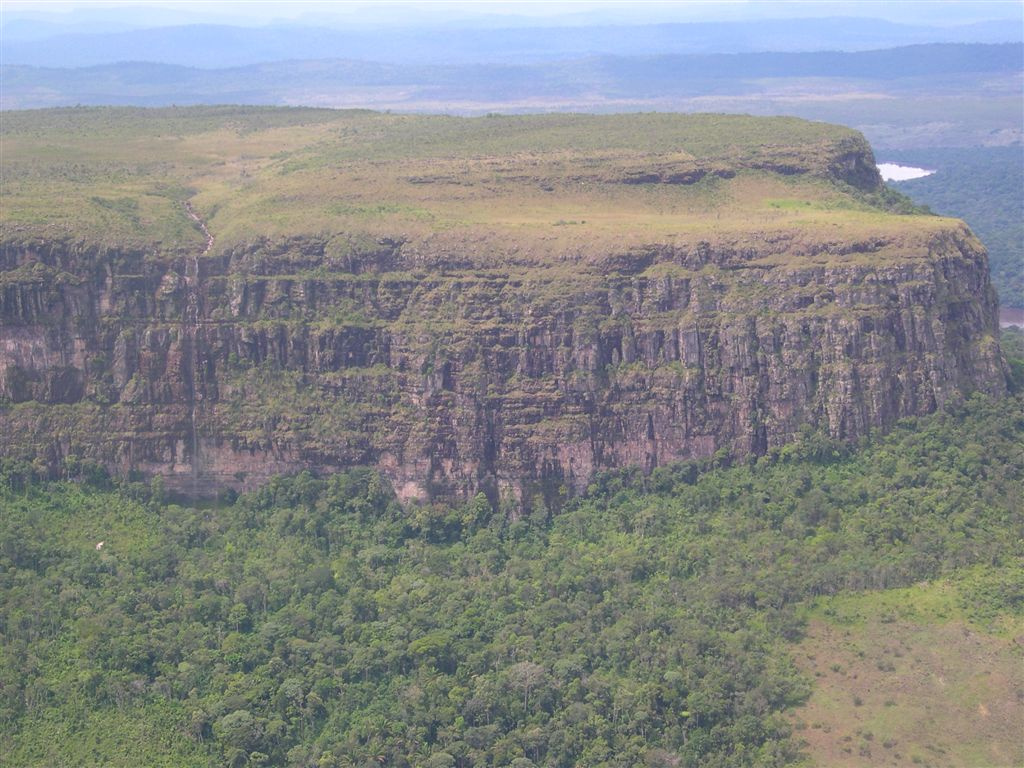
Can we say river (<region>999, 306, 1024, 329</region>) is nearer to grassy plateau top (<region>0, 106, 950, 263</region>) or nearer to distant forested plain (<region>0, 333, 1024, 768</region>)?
grassy plateau top (<region>0, 106, 950, 263</region>)

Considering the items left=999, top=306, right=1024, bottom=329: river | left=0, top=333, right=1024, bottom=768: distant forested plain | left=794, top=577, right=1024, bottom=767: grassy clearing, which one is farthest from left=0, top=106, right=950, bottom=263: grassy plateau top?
left=999, top=306, right=1024, bottom=329: river

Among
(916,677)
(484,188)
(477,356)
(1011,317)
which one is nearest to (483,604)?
(477,356)

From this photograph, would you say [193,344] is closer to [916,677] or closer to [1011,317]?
[916,677]

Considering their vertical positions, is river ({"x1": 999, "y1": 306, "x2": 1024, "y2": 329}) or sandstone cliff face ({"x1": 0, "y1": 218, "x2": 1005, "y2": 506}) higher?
sandstone cliff face ({"x1": 0, "y1": 218, "x2": 1005, "y2": 506})

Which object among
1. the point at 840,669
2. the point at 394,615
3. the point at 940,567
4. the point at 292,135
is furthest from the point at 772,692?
the point at 292,135

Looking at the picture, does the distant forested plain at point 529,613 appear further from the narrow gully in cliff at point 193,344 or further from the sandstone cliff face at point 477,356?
the narrow gully in cliff at point 193,344

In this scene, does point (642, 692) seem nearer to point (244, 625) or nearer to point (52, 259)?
point (244, 625)

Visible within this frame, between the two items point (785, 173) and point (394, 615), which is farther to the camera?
point (785, 173)
